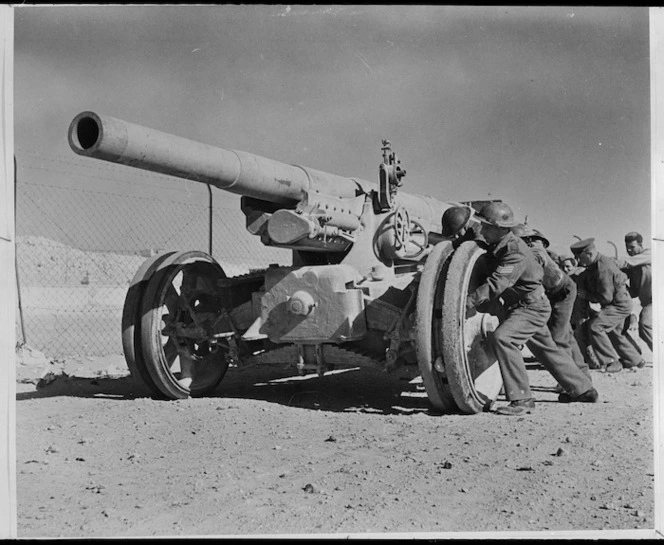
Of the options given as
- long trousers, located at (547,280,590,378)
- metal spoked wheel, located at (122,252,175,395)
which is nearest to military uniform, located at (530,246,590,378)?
long trousers, located at (547,280,590,378)

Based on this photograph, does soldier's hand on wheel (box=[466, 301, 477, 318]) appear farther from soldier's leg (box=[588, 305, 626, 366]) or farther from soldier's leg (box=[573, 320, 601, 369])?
soldier's leg (box=[573, 320, 601, 369])

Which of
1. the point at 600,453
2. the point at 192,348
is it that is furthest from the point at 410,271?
the point at 600,453

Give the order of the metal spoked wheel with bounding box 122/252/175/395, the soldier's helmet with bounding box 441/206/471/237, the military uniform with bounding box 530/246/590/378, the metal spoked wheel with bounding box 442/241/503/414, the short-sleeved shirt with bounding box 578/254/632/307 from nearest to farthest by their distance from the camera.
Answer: the metal spoked wheel with bounding box 442/241/503/414
the metal spoked wheel with bounding box 122/252/175/395
the military uniform with bounding box 530/246/590/378
the soldier's helmet with bounding box 441/206/471/237
the short-sleeved shirt with bounding box 578/254/632/307

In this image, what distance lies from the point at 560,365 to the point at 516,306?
83cm

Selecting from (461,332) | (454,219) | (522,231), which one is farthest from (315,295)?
(522,231)

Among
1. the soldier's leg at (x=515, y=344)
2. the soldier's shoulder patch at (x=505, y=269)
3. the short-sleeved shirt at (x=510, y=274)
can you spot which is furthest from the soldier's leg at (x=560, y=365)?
the soldier's shoulder patch at (x=505, y=269)

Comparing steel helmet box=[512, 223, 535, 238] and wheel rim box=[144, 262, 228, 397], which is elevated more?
steel helmet box=[512, 223, 535, 238]

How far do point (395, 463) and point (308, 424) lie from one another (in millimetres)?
1325

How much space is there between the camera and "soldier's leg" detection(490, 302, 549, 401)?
670 cm

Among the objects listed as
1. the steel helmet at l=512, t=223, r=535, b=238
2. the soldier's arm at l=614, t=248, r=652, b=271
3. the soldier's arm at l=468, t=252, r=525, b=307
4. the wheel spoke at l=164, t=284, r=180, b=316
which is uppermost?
the steel helmet at l=512, t=223, r=535, b=238

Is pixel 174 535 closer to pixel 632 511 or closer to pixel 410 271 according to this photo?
pixel 632 511

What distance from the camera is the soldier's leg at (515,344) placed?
6.70m

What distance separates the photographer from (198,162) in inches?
233

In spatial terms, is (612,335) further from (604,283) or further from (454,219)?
(454,219)
